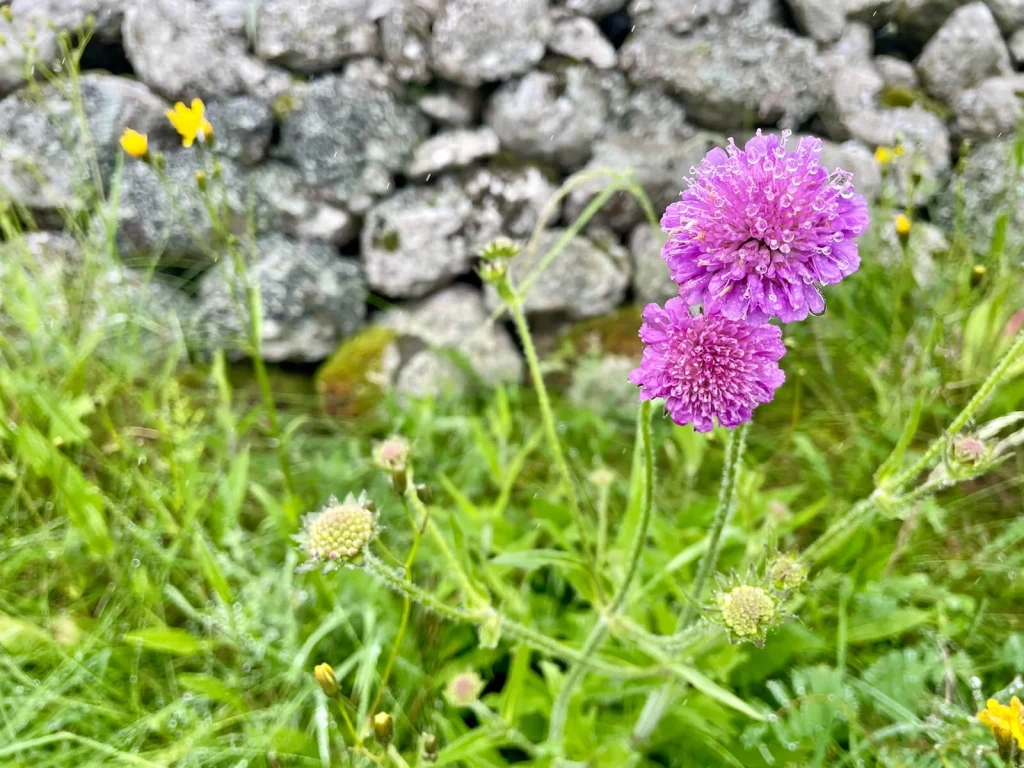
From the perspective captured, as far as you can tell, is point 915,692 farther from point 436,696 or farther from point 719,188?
point 719,188

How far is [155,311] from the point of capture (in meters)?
2.61

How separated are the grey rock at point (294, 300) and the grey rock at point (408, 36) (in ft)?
2.42

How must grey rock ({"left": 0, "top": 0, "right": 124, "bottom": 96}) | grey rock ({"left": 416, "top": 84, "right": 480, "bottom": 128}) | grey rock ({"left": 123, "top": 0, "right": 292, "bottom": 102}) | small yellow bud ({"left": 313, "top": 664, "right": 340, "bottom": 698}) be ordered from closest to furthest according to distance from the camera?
small yellow bud ({"left": 313, "top": 664, "right": 340, "bottom": 698}) → grey rock ({"left": 0, "top": 0, "right": 124, "bottom": 96}) → grey rock ({"left": 123, "top": 0, "right": 292, "bottom": 102}) → grey rock ({"left": 416, "top": 84, "right": 480, "bottom": 128})

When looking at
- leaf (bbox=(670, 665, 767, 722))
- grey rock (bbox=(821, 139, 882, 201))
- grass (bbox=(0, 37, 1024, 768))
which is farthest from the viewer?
grey rock (bbox=(821, 139, 882, 201))

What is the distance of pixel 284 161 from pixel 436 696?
1.99 meters

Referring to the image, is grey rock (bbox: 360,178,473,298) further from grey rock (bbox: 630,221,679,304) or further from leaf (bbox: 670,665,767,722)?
leaf (bbox: 670,665,767,722)

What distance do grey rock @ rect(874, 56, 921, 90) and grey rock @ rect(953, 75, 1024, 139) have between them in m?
0.16

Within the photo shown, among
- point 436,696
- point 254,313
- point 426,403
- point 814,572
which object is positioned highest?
point 254,313

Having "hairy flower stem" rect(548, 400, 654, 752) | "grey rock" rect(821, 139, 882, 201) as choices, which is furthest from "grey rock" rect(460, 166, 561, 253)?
"hairy flower stem" rect(548, 400, 654, 752)

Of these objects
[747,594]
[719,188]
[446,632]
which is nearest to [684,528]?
[446,632]

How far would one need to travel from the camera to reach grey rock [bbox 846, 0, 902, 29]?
8.00 ft

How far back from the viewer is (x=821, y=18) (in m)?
2.46

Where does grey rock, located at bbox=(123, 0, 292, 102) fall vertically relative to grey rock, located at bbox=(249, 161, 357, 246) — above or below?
above

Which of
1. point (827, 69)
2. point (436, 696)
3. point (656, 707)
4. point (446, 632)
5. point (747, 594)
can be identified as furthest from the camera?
point (827, 69)
